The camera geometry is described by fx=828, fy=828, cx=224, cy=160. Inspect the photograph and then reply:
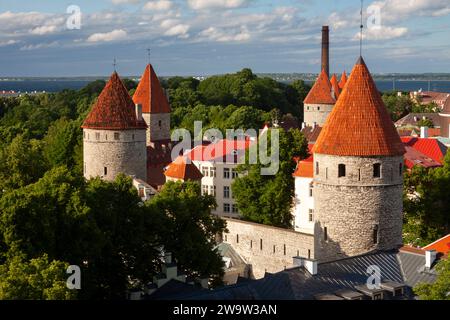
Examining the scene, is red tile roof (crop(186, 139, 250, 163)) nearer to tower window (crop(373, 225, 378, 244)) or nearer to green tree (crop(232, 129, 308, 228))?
green tree (crop(232, 129, 308, 228))

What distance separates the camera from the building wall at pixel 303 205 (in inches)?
1586

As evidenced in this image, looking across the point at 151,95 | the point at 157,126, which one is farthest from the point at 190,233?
the point at 151,95

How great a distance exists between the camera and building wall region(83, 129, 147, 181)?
42469 mm

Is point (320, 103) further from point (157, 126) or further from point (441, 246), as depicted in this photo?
point (441, 246)

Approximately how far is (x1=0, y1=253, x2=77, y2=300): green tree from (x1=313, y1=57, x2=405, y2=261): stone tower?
415 inches

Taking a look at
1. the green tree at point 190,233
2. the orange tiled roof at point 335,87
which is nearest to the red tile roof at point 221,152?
the green tree at point 190,233

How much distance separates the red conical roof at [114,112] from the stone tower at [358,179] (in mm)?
16103

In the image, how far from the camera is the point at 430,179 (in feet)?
111

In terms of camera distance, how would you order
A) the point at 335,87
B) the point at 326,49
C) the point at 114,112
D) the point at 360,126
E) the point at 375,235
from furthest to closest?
the point at 326,49 < the point at 335,87 < the point at 114,112 < the point at 360,126 < the point at 375,235

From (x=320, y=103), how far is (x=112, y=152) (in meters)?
29.2

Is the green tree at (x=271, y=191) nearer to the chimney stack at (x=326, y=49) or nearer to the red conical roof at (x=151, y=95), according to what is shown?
the red conical roof at (x=151, y=95)

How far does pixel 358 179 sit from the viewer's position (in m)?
27.7
